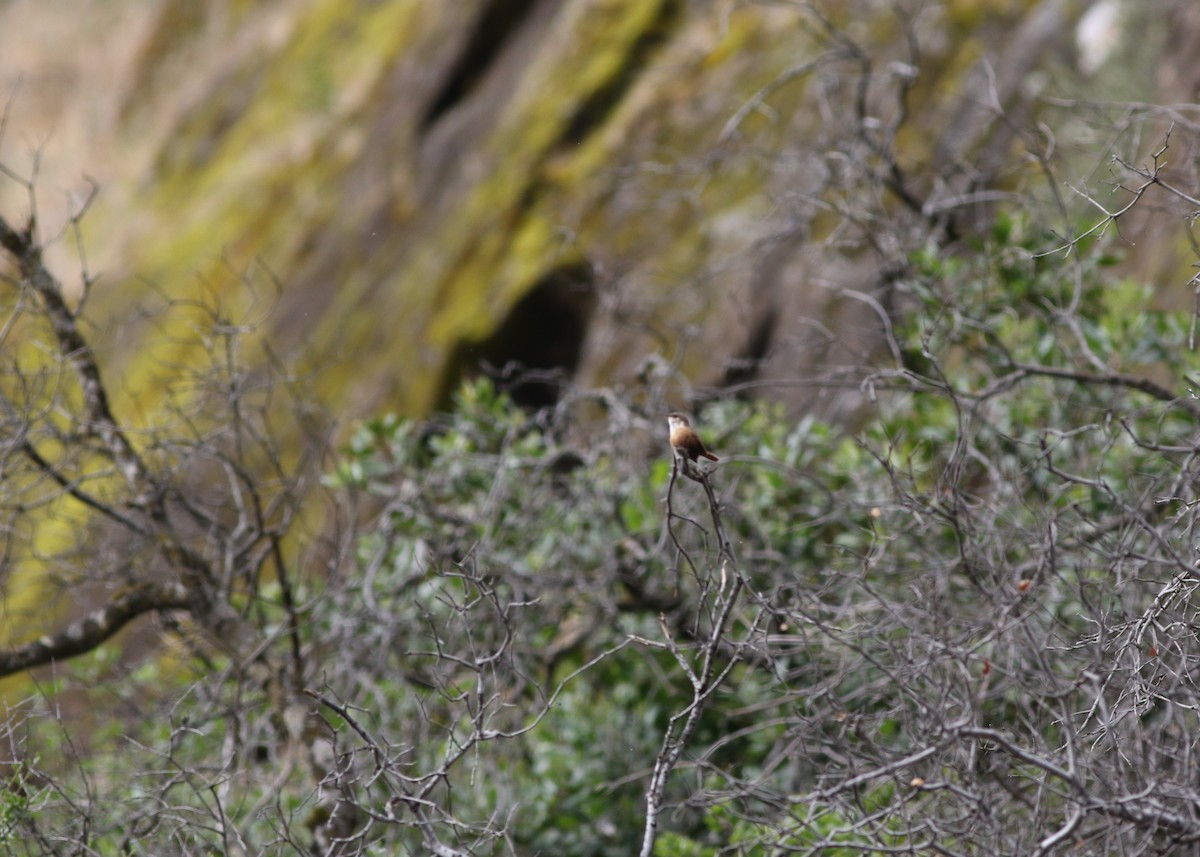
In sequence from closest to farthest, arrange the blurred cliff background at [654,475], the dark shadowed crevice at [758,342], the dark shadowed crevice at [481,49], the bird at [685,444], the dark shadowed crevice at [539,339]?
the bird at [685,444]
the blurred cliff background at [654,475]
the dark shadowed crevice at [758,342]
the dark shadowed crevice at [539,339]
the dark shadowed crevice at [481,49]

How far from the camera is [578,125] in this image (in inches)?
335

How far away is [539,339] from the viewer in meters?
7.75

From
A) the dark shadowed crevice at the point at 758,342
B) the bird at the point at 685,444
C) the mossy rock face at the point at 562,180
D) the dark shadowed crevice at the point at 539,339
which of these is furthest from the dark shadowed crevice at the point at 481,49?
the bird at the point at 685,444

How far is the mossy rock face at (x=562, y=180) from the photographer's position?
6.70 meters

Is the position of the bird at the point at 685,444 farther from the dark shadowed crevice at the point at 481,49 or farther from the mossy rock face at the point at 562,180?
the dark shadowed crevice at the point at 481,49

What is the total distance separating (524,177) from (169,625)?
15.9ft

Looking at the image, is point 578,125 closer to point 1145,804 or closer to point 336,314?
point 336,314

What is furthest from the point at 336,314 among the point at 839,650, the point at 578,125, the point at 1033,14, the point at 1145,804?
the point at 1145,804

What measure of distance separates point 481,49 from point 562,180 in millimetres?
2042

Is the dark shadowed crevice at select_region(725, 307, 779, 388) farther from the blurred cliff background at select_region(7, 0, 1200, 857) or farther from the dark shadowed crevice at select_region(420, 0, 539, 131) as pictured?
the dark shadowed crevice at select_region(420, 0, 539, 131)

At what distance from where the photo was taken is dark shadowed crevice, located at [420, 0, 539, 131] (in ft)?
Answer: 31.2

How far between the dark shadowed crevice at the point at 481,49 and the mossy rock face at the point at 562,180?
0.02 meters

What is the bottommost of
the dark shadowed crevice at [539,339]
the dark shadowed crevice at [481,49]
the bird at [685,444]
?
the dark shadowed crevice at [539,339]

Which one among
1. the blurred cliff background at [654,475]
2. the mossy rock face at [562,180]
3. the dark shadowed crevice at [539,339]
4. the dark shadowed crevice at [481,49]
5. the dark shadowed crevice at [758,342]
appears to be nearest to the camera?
the blurred cliff background at [654,475]
